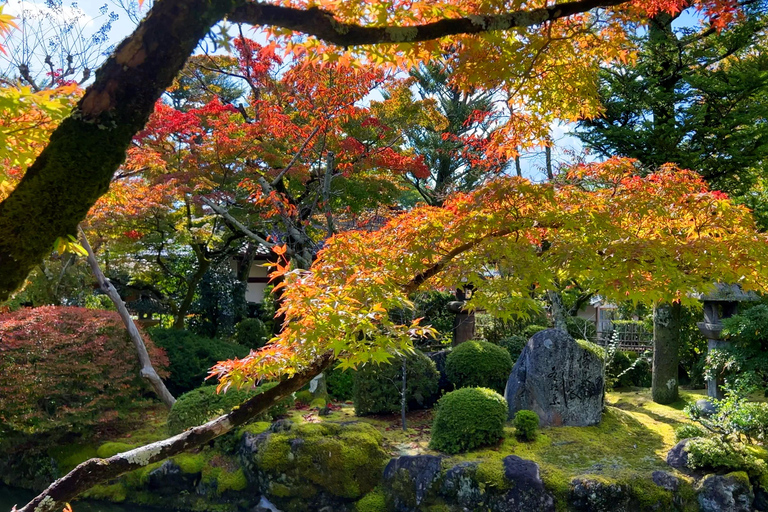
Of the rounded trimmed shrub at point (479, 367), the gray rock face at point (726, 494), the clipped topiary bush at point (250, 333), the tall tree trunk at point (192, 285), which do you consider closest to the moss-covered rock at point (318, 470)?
the rounded trimmed shrub at point (479, 367)

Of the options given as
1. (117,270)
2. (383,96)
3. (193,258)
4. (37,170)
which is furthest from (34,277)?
(37,170)

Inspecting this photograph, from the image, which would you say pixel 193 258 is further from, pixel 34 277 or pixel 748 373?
pixel 748 373

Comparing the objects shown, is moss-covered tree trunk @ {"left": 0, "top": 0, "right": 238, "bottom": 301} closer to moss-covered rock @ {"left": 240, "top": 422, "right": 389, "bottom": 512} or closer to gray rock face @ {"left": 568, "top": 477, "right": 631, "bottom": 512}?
moss-covered rock @ {"left": 240, "top": 422, "right": 389, "bottom": 512}

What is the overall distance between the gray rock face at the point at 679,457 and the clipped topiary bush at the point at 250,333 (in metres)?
8.12

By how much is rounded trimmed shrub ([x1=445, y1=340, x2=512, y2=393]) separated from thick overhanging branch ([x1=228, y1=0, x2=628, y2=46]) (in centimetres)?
685

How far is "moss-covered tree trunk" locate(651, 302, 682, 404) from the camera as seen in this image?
9586 millimetres

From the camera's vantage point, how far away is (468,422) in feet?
22.1

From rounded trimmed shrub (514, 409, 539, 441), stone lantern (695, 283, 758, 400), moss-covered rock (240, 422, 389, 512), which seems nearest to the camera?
moss-covered rock (240, 422, 389, 512)

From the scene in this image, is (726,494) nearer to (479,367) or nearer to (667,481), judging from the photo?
(667,481)

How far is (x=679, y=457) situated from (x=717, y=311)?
357 centimetres

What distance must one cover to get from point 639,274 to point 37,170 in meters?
3.22

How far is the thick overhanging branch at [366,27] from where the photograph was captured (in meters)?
2.08

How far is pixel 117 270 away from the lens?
1370 cm

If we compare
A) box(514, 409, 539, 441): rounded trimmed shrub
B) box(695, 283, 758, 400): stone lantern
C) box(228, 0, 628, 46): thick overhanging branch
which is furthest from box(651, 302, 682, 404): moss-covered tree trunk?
box(228, 0, 628, 46): thick overhanging branch
